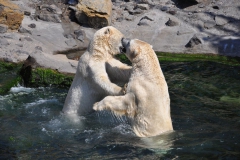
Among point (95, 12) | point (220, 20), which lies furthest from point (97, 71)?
point (220, 20)

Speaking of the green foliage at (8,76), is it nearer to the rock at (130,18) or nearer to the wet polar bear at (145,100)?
the wet polar bear at (145,100)

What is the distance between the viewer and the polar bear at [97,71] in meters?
7.86

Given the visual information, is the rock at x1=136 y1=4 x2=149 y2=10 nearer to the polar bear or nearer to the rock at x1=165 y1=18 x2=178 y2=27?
the rock at x1=165 y1=18 x2=178 y2=27

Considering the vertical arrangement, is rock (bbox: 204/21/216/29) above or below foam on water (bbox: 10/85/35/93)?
above

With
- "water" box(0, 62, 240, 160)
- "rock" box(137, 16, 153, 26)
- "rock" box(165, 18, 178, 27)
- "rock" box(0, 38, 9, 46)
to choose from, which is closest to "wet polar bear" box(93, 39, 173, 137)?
"water" box(0, 62, 240, 160)

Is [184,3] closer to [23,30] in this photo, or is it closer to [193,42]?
[193,42]

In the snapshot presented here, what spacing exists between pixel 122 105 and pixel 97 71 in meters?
1.15

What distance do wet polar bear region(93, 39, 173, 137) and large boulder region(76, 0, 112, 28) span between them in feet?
31.8

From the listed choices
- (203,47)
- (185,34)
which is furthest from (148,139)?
(185,34)

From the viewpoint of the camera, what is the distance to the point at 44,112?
934 centimetres

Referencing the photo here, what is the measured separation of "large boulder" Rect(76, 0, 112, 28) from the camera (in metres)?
16.6

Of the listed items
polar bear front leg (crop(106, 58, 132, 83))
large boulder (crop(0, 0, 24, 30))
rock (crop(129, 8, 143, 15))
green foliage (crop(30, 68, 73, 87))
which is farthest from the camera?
rock (crop(129, 8, 143, 15))

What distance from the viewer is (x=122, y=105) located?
22.9 ft

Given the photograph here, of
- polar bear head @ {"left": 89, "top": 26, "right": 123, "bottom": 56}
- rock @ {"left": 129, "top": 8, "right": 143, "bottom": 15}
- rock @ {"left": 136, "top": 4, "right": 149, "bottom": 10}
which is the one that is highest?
polar bear head @ {"left": 89, "top": 26, "right": 123, "bottom": 56}
